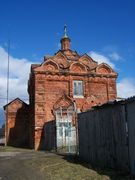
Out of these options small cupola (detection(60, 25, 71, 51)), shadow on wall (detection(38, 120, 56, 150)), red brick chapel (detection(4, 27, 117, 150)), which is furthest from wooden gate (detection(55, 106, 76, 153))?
small cupola (detection(60, 25, 71, 51))

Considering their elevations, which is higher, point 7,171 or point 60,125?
point 60,125

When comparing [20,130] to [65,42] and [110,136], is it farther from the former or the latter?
[110,136]

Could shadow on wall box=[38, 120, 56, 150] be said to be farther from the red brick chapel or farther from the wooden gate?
the wooden gate

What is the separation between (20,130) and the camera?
126 feet

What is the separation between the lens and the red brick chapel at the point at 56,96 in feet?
104

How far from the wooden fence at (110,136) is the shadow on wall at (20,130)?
68.3 feet

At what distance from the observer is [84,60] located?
38.3m

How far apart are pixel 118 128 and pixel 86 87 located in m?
21.6

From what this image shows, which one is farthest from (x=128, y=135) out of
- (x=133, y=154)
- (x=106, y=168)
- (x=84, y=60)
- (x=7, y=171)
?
(x=84, y=60)

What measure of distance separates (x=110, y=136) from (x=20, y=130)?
25.7 metres

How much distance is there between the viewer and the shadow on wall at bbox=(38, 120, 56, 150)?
2850cm

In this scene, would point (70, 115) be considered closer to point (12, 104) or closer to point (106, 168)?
point (12, 104)

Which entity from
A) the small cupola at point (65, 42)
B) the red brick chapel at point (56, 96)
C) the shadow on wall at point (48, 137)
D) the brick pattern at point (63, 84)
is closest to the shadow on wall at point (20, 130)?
the red brick chapel at point (56, 96)

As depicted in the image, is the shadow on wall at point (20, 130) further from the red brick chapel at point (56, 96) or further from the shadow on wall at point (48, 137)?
the shadow on wall at point (48, 137)
